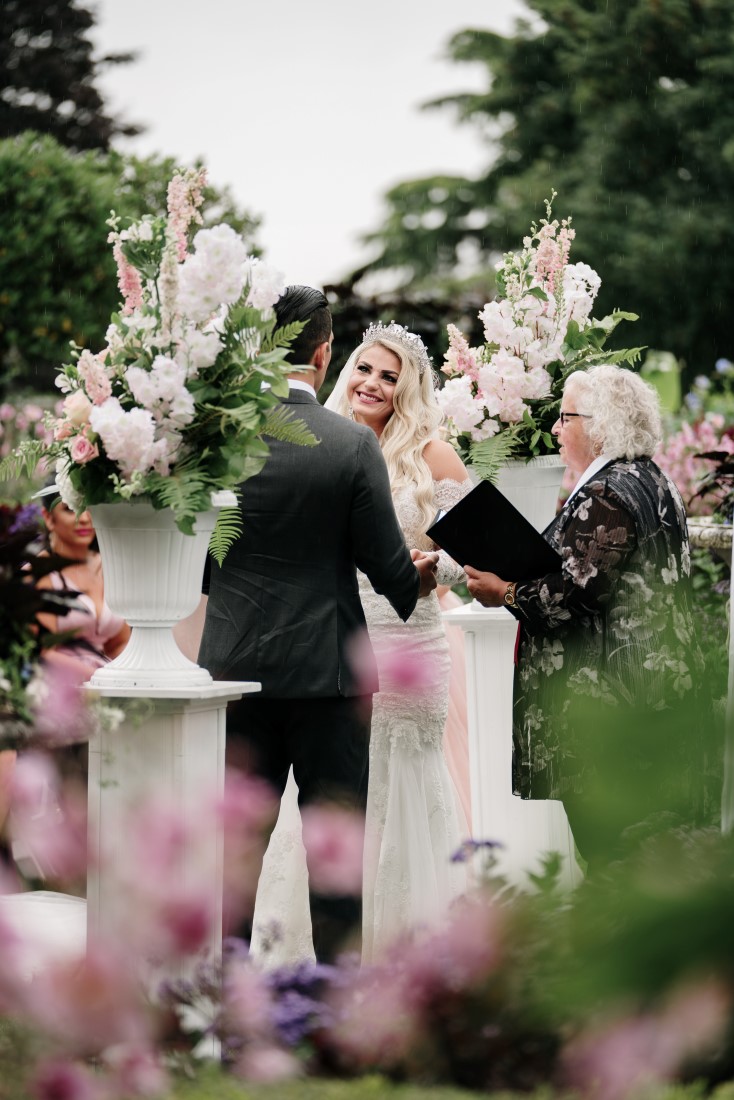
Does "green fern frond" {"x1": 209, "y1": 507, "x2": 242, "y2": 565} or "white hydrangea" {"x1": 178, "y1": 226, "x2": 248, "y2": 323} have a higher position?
"white hydrangea" {"x1": 178, "y1": 226, "x2": 248, "y2": 323}

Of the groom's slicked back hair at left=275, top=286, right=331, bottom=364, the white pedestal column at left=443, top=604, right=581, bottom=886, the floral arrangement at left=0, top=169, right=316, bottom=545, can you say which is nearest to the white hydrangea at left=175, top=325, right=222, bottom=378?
the floral arrangement at left=0, top=169, right=316, bottom=545

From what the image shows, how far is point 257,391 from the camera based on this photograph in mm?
2990

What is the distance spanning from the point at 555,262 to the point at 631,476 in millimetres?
944

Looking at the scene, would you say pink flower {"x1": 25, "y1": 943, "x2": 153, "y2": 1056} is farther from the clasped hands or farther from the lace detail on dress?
the lace detail on dress

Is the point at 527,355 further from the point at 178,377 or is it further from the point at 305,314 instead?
the point at 178,377

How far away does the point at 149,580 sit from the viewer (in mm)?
3020

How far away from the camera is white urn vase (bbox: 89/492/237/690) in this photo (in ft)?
9.79

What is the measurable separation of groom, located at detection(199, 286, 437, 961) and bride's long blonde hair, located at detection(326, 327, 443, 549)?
0.76 metres

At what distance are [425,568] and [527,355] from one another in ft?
2.70

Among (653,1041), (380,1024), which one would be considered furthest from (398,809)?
(653,1041)

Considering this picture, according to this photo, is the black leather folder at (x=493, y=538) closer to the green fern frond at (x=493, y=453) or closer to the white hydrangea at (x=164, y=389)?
the green fern frond at (x=493, y=453)

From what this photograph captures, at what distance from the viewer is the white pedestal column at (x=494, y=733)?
480 centimetres

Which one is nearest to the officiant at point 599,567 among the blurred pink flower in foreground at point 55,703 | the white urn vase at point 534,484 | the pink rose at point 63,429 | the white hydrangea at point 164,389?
the white urn vase at point 534,484

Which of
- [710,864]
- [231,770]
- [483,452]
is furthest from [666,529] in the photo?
[710,864]
